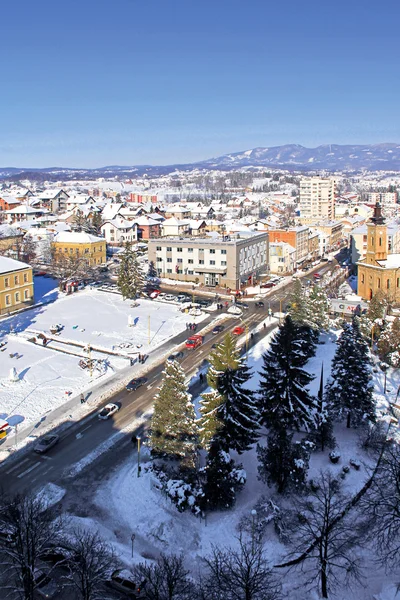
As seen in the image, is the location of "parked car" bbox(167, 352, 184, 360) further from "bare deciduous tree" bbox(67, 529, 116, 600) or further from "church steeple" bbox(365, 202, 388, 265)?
"church steeple" bbox(365, 202, 388, 265)

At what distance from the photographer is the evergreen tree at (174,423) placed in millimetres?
19969

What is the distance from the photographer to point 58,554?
1522 centimetres

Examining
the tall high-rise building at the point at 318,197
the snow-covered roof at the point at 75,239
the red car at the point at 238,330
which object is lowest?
the red car at the point at 238,330

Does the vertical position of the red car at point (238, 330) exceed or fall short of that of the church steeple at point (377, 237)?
it falls short

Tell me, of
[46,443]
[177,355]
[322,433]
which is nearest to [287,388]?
[322,433]

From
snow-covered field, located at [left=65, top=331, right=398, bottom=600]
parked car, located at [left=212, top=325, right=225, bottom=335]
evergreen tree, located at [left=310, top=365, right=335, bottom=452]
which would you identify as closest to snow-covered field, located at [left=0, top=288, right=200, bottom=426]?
parked car, located at [left=212, top=325, right=225, bottom=335]

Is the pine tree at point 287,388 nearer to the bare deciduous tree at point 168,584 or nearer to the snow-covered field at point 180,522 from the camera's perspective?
the snow-covered field at point 180,522

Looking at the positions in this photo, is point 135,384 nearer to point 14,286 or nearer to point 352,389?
point 352,389

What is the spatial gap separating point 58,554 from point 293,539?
25.5 ft

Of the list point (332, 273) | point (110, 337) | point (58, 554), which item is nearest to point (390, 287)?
point (332, 273)

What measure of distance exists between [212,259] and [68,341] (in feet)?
79.1

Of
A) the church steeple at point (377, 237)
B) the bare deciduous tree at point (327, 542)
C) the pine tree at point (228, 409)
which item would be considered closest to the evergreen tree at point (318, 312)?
the church steeple at point (377, 237)

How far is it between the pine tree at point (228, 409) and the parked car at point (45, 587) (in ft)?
25.3

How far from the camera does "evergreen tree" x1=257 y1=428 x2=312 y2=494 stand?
1945 centimetres
